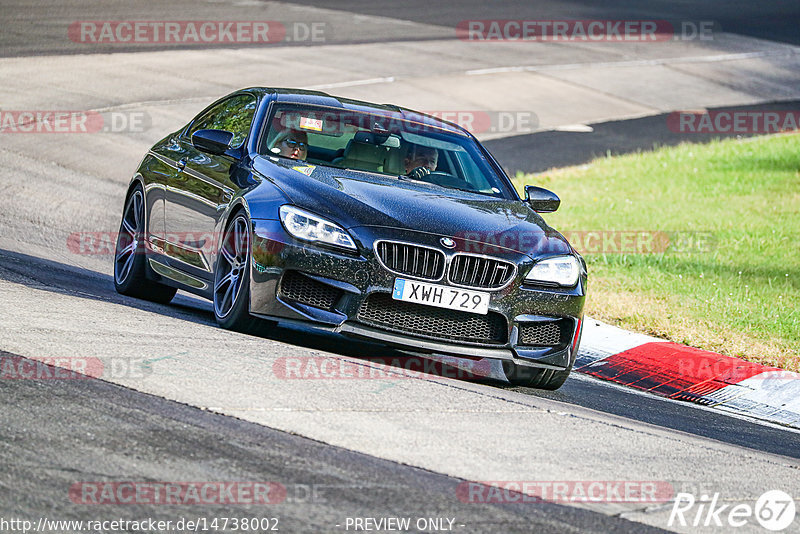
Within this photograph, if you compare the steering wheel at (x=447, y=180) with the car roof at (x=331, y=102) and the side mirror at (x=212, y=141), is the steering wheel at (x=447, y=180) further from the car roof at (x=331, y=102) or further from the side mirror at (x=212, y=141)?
the side mirror at (x=212, y=141)

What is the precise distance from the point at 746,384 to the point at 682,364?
0.58 metres

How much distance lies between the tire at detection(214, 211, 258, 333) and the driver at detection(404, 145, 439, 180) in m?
1.39

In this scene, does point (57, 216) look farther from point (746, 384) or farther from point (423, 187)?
point (746, 384)

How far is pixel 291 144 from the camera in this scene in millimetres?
8406

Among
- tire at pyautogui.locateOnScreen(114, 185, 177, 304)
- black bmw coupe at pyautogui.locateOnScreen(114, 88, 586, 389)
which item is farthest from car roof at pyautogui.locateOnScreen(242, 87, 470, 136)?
tire at pyautogui.locateOnScreen(114, 185, 177, 304)

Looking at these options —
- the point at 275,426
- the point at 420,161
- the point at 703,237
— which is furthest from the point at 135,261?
the point at 703,237

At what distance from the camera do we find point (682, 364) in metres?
9.60

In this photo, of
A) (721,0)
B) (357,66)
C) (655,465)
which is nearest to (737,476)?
(655,465)

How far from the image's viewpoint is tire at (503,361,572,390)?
7855 mm

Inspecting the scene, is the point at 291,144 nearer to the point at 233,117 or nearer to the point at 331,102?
the point at 331,102

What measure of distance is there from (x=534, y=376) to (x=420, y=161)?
173cm

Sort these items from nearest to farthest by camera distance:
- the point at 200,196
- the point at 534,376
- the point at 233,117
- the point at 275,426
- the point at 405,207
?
1. the point at 275,426
2. the point at 405,207
3. the point at 534,376
4. the point at 200,196
5. the point at 233,117

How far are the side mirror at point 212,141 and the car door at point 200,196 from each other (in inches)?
5.5

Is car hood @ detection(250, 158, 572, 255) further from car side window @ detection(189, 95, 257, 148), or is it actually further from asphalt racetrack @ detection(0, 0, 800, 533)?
asphalt racetrack @ detection(0, 0, 800, 533)
